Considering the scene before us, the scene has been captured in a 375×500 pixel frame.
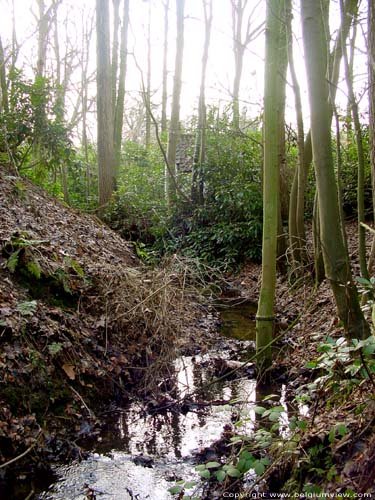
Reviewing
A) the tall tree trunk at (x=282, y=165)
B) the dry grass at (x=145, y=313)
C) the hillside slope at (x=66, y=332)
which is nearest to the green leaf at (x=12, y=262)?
the hillside slope at (x=66, y=332)

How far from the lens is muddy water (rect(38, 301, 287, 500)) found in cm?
331

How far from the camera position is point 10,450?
3461 mm

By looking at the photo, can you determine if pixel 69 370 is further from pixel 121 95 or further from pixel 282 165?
pixel 121 95

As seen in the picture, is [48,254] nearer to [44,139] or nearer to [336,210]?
[336,210]

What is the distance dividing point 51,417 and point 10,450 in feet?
1.89

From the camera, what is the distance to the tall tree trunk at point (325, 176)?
3.72 metres

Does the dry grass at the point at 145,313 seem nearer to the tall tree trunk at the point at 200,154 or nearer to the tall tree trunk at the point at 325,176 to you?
the tall tree trunk at the point at 325,176

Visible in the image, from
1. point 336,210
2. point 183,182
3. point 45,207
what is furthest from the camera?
point 183,182

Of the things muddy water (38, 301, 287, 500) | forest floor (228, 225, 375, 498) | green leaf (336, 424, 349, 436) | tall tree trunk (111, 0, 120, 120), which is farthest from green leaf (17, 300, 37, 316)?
tall tree trunk (111, 0, 120, 120)

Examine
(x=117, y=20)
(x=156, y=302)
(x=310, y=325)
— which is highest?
(x=117, y=20)

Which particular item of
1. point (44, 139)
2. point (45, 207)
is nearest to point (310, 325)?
point (45, 207)

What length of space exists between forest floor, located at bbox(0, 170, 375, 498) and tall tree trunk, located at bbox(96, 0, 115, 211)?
25.0 feet

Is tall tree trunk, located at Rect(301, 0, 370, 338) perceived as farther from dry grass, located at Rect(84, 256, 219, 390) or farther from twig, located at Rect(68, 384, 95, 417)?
twig, located at Rect(68, 384, 95, 417)

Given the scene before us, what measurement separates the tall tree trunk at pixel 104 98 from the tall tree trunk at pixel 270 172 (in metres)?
9.85
